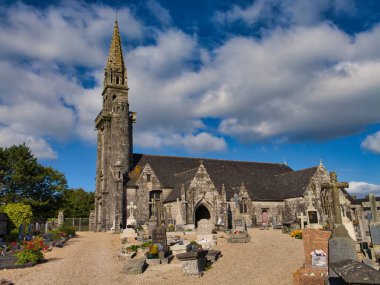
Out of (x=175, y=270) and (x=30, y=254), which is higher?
(x=30, y=254)

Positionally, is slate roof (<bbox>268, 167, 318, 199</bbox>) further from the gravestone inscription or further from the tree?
the tree

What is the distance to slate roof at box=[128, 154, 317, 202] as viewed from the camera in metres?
35.7

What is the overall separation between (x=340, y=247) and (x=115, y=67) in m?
36.7

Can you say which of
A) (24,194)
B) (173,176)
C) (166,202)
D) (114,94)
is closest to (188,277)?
(166,202)

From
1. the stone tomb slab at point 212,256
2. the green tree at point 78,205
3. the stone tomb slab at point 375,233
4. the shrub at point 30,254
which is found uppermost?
the green tree at point 78,205

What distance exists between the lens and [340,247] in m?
6.86

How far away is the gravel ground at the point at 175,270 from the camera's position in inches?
437

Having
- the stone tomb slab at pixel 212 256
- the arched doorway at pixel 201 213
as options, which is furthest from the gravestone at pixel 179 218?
the stone tomb slab at pixel 212 256

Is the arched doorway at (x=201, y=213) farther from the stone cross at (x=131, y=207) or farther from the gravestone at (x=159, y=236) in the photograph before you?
the gravestone at (x=159, y=236)

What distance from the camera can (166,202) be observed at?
34.1m

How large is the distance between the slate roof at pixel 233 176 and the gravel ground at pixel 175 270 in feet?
54.7

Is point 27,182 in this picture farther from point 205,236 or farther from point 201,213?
point 205,236

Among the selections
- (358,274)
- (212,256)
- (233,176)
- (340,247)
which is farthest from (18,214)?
(358,274)

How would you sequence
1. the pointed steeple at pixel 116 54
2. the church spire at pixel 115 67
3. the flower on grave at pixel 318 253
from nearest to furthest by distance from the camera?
1. the flower on grave at pixel 318 253
2. the church spire at pixel 115 67
3. the pointed steeple at pixel 116 54
